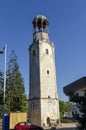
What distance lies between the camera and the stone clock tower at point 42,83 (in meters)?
46.9

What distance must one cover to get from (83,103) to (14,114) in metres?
21.4

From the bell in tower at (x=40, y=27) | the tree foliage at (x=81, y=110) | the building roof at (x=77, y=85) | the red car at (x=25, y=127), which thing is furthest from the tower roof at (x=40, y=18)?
the tree foliage at (x=81, y=110)

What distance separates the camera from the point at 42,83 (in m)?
47.8

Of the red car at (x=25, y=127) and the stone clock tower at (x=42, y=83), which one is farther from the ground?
the stone clock tower at (x=42, y=83)

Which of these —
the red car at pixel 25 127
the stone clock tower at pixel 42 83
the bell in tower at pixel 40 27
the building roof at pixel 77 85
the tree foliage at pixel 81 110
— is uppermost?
the bell in tower at pixel 40 27

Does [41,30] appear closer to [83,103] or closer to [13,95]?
[13,95]

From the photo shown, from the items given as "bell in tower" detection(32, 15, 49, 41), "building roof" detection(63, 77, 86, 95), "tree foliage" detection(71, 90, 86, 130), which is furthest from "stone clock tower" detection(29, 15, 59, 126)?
"tree foliage" detection(71, 90, 86, 130)

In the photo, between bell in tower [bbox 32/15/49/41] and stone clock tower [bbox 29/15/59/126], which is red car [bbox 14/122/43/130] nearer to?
stone clock tower [bbox 29/15/59/126]

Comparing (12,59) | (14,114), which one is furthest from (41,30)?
(14,114)

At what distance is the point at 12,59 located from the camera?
49719 mm

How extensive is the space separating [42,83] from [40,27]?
45.1ft

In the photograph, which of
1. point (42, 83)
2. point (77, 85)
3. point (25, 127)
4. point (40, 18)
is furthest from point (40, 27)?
point (77, 85)

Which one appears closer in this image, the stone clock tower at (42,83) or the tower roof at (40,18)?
the stone clock tower at (42,83)

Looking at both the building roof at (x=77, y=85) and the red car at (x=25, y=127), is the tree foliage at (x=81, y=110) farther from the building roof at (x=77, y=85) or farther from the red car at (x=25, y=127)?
the red car at (x=25, y=127)
